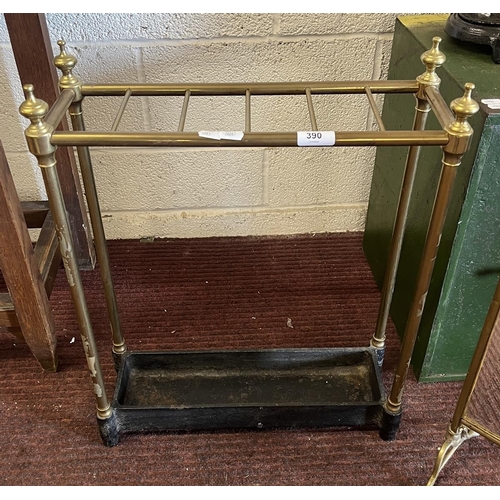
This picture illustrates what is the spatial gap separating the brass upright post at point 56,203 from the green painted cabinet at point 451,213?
70cm

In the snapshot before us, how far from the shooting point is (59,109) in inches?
35.4

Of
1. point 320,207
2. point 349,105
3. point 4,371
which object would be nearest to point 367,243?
point 320,207

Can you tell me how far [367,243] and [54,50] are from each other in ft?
3.40

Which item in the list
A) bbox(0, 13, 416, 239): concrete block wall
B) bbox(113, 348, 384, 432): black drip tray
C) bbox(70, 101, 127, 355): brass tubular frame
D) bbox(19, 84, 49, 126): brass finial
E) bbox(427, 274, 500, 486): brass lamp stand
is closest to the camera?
bbox(19, 84, 49, 126): brass finial

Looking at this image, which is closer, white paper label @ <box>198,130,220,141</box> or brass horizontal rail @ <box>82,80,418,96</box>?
white paper label @ <box>198,130,220,141</box>

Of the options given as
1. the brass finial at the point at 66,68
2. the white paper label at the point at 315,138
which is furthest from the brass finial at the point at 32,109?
the white paper label at the point at 315,138

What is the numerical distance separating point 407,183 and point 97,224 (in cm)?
63

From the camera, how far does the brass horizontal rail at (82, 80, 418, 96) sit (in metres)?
1.00

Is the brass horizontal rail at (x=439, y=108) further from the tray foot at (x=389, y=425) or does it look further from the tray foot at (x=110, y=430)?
the tray foot at (x=110, y=430)

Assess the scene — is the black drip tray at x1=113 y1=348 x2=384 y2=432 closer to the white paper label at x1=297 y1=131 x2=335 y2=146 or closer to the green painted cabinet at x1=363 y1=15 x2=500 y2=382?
the green painted cabinet at x1=363 y1=15 x2=500 y2=382

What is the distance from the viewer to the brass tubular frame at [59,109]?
2.78 feet

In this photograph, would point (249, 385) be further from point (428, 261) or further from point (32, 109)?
point (32, 109)

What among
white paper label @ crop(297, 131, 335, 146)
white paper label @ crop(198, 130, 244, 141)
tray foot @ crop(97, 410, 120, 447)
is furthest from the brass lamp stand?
tray foot @ crop(97, 410, 120, 447)

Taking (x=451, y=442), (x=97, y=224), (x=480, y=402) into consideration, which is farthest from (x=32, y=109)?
(x=480, y=402)
